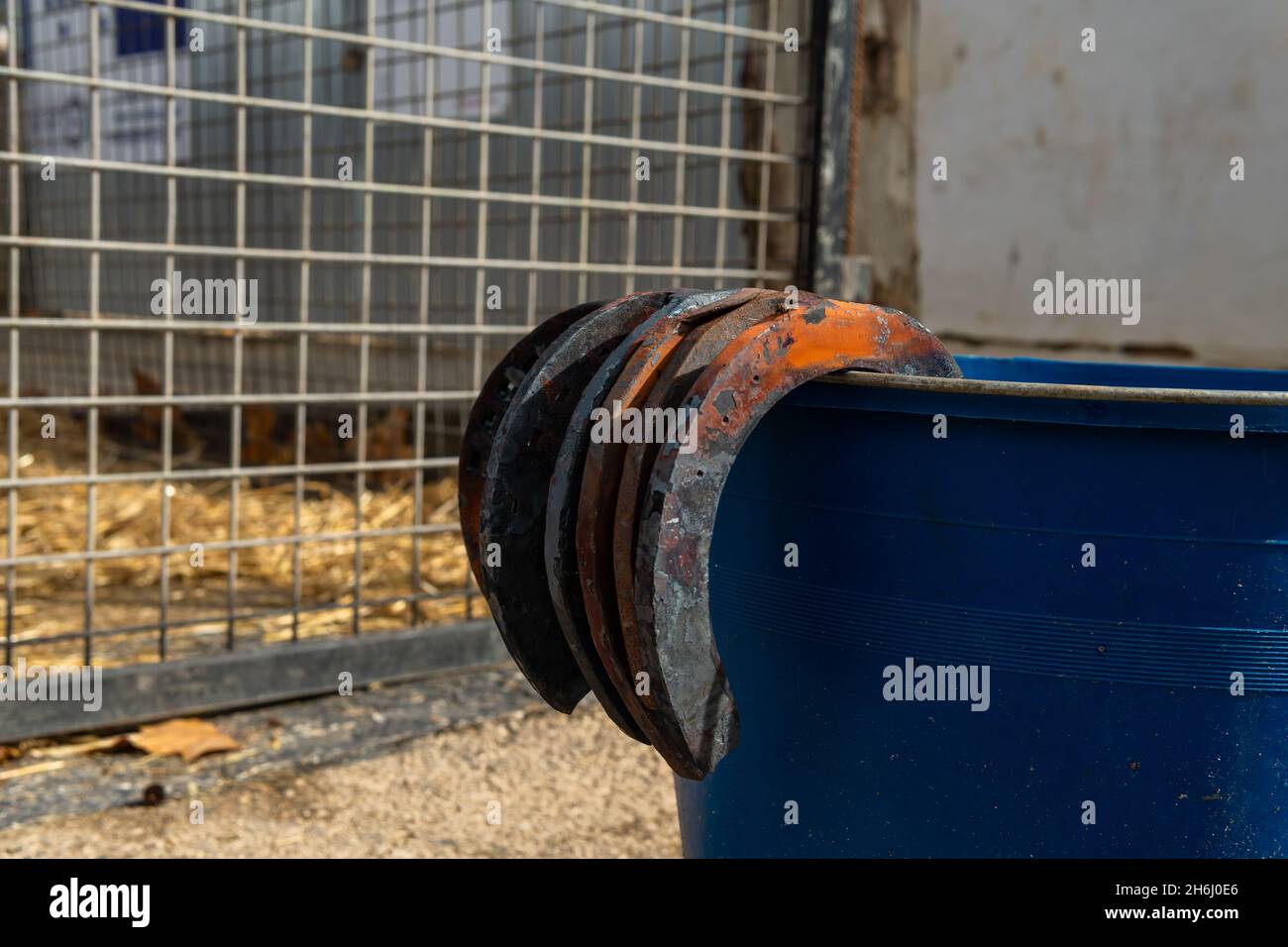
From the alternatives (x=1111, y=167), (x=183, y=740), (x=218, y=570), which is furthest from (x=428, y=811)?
(x=1111, y=167)

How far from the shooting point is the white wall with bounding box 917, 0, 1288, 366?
3.39 metres

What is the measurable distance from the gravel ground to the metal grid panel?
16.1 inches

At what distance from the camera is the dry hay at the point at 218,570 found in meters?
3.23

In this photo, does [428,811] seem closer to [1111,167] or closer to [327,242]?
[1111,167]

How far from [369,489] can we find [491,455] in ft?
11.6

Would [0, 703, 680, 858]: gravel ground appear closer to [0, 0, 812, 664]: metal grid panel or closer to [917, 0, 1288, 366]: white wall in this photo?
[0, 0, 812, 664]: metal grid panel

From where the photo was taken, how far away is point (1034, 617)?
130 cm

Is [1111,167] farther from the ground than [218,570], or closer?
farther from the ground

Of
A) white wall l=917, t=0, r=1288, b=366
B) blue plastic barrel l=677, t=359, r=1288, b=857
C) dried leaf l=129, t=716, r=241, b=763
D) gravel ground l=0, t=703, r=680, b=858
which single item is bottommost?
gravel ground l=0, t=703, r=680, b=858

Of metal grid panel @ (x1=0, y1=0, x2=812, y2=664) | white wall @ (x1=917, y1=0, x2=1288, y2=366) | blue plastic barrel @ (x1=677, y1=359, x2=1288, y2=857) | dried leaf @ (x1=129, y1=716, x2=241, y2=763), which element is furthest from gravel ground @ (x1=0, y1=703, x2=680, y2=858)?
white wall @ (x1=917, y1=0, x2=1288, y2=366)

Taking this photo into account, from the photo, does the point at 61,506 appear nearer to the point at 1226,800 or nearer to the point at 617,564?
the point at 617,564

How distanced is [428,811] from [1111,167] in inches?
100.0

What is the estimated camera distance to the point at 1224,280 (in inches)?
136
